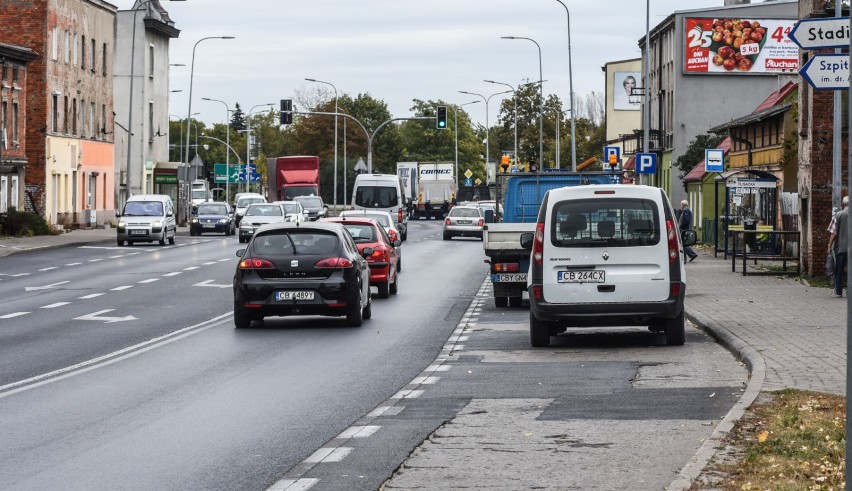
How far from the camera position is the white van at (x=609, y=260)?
18083mm

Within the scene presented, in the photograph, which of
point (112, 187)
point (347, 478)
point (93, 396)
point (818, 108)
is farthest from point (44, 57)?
point (347, 478)

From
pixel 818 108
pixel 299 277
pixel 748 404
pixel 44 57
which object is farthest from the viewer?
pixel 44 57

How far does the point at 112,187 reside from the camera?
282 ft

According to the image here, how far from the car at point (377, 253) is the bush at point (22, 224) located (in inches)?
1284

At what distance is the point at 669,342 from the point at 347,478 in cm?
1001

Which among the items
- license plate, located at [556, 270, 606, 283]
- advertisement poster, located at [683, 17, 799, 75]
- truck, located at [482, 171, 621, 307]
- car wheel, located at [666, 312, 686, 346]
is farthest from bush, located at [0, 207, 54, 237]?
car wheel, located at [666, 312, 686, 346]

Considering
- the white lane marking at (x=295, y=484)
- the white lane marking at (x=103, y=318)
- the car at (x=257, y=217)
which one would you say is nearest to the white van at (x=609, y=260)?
the white lane marking at (x=103, y=318)

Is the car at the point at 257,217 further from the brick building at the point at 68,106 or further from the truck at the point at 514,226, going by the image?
the truck at the point at 514,226

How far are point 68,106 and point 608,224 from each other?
6134 cm

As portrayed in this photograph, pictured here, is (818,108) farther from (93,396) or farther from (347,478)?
(347,478)

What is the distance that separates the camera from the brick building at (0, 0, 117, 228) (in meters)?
71.1

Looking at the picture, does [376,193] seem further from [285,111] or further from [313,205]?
[285,111]

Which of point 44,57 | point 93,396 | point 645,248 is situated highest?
point 44,57

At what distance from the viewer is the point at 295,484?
8.86 metres
